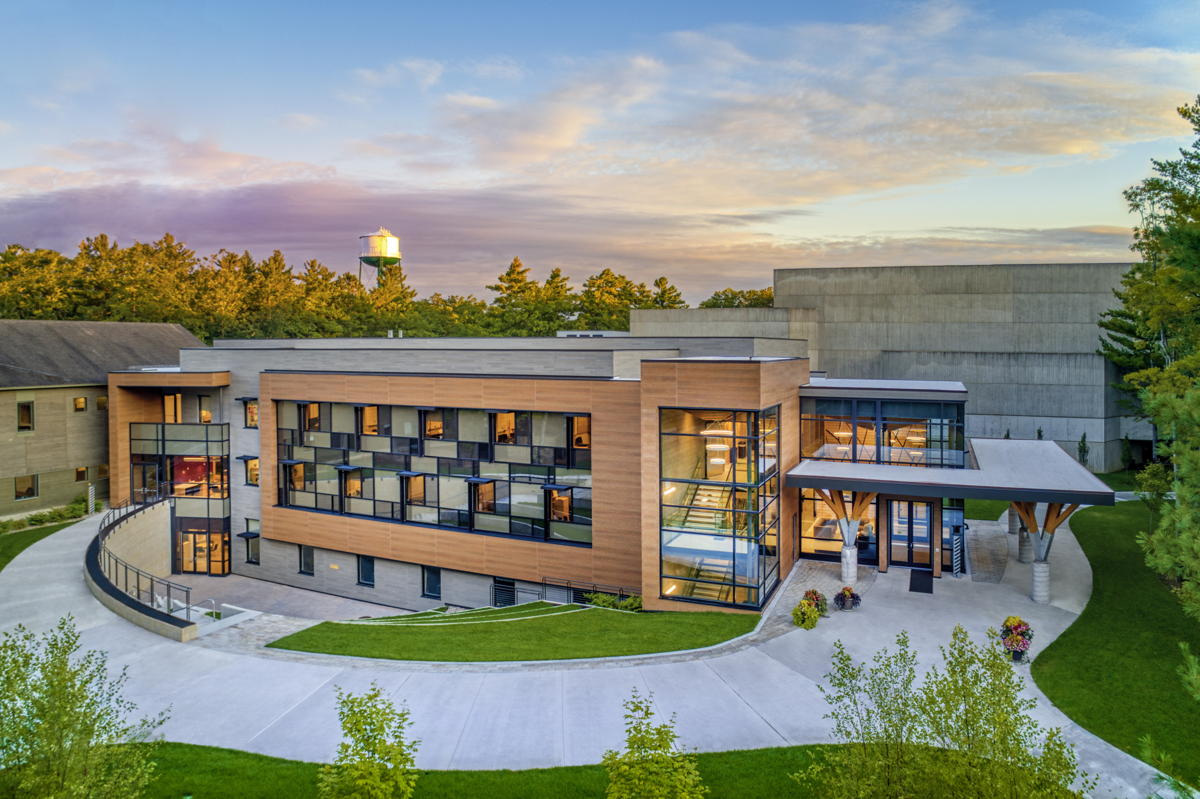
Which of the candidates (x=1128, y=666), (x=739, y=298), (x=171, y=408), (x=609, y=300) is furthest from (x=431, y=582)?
(x=739, y=298)

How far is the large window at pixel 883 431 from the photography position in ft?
75.2

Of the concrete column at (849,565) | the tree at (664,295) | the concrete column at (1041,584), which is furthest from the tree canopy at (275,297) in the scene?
the concrete column at (1041,584)

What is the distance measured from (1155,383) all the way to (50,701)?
3127 centimetres

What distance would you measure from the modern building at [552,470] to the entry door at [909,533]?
0.20 ft

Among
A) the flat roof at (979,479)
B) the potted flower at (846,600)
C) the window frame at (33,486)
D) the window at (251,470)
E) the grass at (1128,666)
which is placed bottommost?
the grass at (1128,666)

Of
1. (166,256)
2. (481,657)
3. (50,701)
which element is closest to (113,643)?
(481,657)

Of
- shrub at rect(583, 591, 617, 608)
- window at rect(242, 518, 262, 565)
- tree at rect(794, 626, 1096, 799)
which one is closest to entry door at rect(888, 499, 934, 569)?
shrub at rect(583, 591, 617, 608)

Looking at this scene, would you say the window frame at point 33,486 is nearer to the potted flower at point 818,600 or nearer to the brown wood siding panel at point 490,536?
the brown wood siding panel at point 490,536

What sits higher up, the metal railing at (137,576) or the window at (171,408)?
the window at (171,408)

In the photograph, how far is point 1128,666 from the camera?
15.5 m

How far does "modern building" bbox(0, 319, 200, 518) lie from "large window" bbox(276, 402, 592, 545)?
10446 millimetres

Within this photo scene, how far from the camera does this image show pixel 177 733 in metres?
12.5

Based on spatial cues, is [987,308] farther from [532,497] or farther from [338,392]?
[338,392]

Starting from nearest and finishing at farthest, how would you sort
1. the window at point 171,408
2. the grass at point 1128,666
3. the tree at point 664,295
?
the grass at point 1128,666 < the window at point 171,408 < the tree at point 664,295
